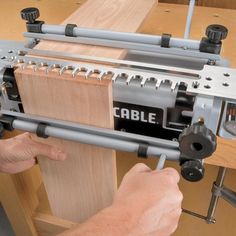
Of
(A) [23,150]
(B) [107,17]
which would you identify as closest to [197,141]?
(A) [23,150]

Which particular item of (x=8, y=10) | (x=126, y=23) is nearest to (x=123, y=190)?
(x=126, y=23)

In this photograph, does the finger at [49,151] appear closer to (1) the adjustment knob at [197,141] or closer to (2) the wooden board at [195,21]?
(1) the adjustment knob at [197,141]

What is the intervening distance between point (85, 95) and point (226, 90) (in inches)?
8.8

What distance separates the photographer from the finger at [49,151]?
63cm

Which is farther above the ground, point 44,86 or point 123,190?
point 44,86

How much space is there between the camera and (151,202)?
0.46 metres

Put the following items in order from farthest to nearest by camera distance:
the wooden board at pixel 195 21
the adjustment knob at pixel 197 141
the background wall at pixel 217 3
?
1. the background wall at pixel 217 3
2. the wooden board at pixel 195 21
3. the adjustment knob at pixel 197 141

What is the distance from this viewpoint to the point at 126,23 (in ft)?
2.60

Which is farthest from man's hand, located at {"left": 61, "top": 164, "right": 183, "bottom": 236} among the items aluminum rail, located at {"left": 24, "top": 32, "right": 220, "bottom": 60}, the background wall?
the background wall

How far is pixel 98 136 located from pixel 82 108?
0.19 ft

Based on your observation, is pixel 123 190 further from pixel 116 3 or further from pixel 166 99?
pixel 116 3

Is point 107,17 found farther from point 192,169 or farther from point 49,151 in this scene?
point 192,169

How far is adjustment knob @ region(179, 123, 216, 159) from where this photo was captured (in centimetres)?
43

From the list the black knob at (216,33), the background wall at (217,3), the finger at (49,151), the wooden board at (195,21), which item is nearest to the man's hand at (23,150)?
the finger at (49,151)
